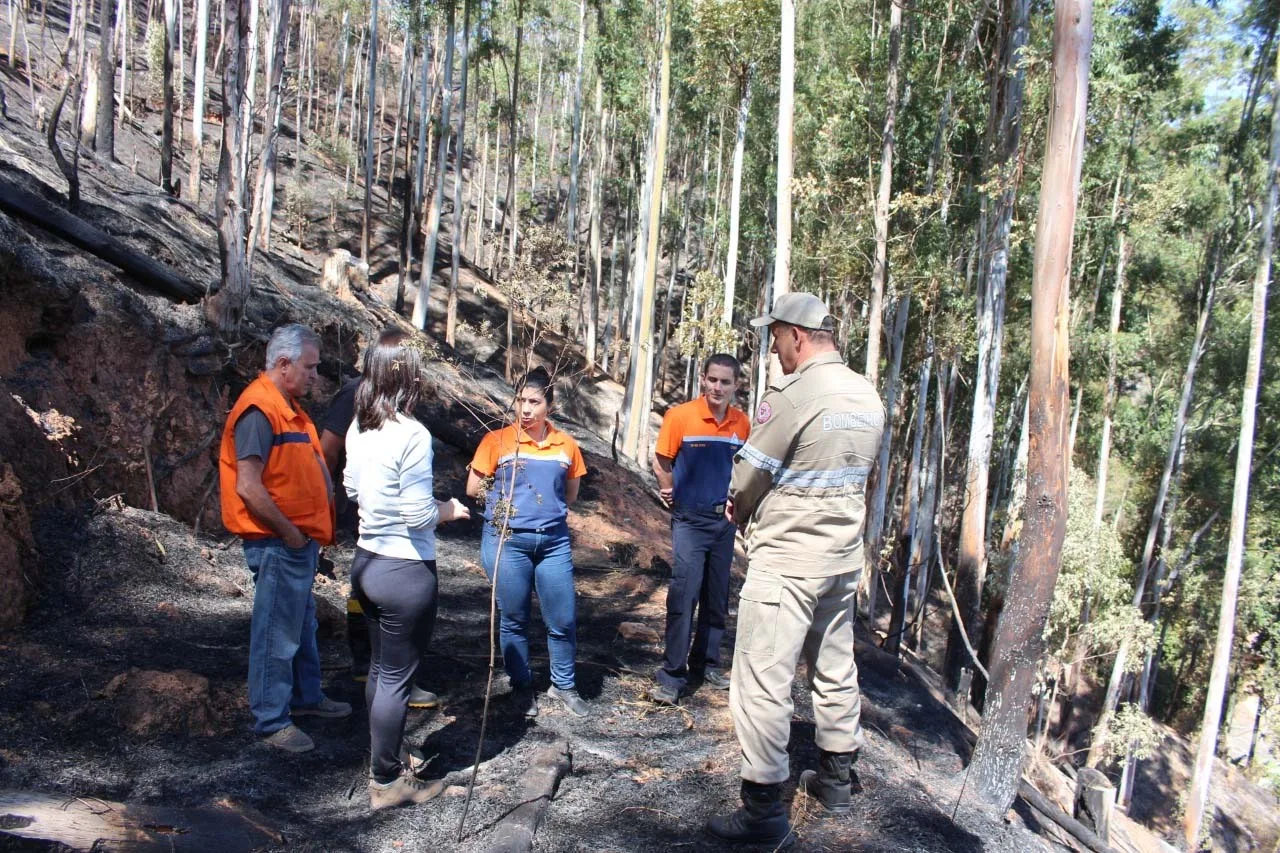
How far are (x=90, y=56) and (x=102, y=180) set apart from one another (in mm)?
13263

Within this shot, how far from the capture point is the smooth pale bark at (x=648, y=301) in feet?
58.0

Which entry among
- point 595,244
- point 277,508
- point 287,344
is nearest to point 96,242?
point 287,344

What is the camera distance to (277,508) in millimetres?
3604

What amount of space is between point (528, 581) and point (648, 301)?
46.2 ft

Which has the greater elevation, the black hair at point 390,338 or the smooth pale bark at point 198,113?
the smooth pale bark at point 198,113

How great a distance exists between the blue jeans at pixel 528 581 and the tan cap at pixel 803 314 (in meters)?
1.56

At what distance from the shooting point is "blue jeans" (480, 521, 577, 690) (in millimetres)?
4301

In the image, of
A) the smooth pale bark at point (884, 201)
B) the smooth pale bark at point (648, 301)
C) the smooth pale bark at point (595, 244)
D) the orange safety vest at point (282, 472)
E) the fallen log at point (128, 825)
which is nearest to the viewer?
the fallen log at point (128, 825)

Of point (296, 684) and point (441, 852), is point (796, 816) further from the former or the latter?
point (296, 684)

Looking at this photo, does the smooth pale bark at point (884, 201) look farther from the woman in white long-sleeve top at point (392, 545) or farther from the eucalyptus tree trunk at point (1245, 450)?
the woman in white long-sleeve top at point (392, 545)

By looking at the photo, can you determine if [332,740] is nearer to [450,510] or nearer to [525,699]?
[525,699]

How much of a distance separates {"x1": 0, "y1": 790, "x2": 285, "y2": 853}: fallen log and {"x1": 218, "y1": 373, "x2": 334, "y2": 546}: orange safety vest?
1.05m

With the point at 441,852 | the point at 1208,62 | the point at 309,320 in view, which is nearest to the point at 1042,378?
the point at 441,852

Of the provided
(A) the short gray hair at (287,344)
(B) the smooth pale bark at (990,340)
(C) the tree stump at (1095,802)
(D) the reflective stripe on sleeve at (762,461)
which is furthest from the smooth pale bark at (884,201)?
(A) the short gray hair at (287,344)
